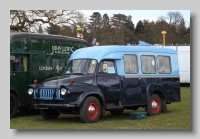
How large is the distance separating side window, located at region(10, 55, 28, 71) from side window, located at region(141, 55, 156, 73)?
424 cm

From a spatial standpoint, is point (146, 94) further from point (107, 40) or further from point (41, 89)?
point (107, 40)

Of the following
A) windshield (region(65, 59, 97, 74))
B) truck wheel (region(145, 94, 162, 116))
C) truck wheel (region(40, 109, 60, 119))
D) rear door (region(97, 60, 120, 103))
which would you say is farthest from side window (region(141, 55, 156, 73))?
truck wheel (region(40, 109, 60, 119))

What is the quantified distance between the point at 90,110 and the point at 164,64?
424 cm

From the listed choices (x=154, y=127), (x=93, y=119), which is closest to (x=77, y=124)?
(x=93, y=119)

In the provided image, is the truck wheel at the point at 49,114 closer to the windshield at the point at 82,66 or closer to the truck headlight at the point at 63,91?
the windshield at the point at 82,66

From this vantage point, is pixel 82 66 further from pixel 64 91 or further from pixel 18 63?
pixel 18 63

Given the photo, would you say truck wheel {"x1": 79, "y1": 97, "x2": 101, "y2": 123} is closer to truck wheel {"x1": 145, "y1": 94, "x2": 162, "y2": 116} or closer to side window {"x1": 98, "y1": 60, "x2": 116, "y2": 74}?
side window {"x1": 98, "y1": 60, "x2": 116, "y2": 74}

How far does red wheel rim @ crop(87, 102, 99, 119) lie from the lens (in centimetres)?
1245

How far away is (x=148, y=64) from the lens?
48.3ft

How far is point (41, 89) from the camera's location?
12.7m

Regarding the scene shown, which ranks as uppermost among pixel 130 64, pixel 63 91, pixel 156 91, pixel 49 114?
pixel 130 64

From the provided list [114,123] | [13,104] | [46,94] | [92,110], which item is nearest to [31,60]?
[13,104]

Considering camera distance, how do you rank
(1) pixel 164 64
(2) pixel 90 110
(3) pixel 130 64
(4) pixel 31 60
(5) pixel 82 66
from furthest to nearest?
(1) pixel 164 64 < (4) pixel 31 60 < (3) pixel 130 64 < (5) pixel 82 66 < (2) pixel 90 110

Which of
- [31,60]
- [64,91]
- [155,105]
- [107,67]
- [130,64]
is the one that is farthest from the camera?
[31,60]
